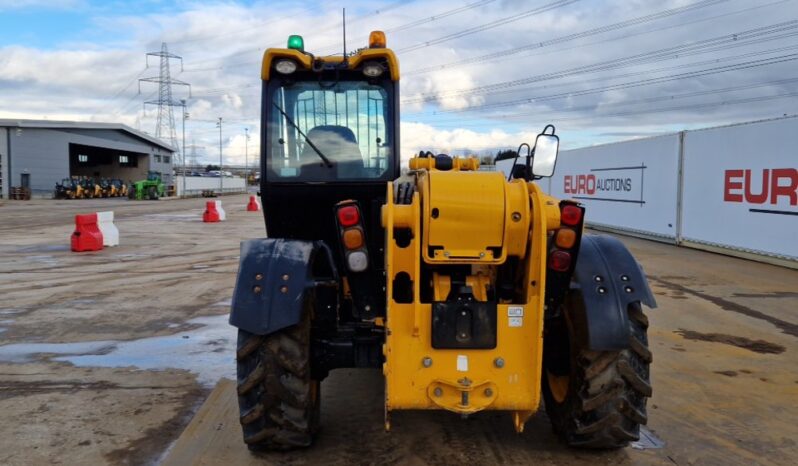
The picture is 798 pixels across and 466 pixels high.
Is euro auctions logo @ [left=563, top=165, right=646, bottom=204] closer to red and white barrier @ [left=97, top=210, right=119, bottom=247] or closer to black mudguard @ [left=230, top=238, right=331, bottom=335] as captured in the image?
red and white barrier @ [left=97, top=210, right=119, bottom=247]

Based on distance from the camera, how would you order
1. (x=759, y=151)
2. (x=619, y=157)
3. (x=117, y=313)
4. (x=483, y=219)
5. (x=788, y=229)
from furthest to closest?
(x=619, y=157)
(x=759, y=151)
(x=788, y=229)
(x=117, y=313)
(x=483, y=219)

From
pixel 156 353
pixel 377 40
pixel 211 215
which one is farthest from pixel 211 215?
pixel 377 40

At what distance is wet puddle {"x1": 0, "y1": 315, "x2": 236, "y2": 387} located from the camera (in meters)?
6.21

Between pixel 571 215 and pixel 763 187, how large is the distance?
1192 cm

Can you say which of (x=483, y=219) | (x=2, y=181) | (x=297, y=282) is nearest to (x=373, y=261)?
(x=297, y=282)

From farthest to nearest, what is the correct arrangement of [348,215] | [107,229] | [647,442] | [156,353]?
[107,229], [156,353], [647,442], [348,215]

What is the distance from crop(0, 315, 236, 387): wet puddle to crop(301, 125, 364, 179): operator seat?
2211 mm

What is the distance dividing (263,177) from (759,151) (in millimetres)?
12100

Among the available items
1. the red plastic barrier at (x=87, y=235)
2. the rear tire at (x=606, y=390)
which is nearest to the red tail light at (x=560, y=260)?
the rear tire at (x=606, y=390)

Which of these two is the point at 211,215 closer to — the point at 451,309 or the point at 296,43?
the point at 296,43

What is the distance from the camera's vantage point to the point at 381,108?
5.14 metres

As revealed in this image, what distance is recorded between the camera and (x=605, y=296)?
3.78 metres

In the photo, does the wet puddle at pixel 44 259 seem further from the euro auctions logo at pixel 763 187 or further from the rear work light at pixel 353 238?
the euro auctions logo at pixel 763 187

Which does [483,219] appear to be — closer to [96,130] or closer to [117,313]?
[117,313]
